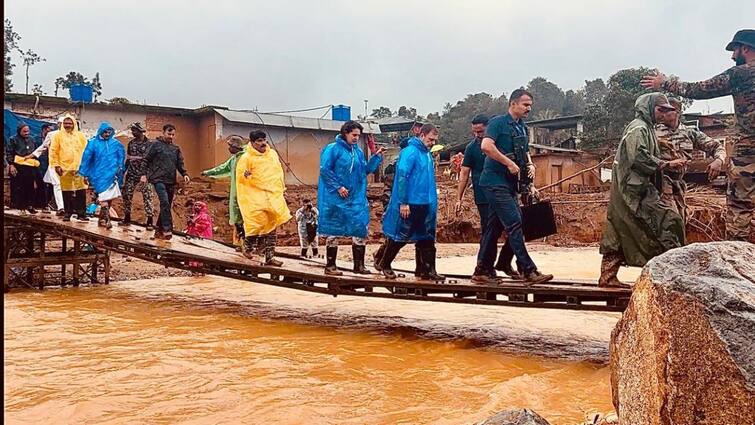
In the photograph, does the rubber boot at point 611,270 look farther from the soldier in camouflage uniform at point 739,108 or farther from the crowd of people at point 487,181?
the soldier in camouflage uniform at point 739,108

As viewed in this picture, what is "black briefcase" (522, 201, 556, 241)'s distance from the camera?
244 inches

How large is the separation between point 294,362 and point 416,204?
6.48ft

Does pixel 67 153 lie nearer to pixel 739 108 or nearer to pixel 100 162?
pixel 100 162

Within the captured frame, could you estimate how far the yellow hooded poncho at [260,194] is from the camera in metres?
8.13

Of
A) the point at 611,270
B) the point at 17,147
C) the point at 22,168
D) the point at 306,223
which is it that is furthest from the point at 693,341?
the point at 22,168

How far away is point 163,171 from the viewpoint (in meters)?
9.36

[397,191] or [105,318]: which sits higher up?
[397,191]

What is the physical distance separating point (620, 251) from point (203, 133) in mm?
18348

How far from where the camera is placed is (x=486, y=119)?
6820 millimetres

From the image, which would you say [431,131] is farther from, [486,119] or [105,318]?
[105,318]

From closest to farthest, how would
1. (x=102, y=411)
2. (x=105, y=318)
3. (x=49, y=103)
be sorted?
(x=102, y=411), (x=105, y=318), (x=49, y=103)

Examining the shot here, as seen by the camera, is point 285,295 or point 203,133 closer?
point 285,295

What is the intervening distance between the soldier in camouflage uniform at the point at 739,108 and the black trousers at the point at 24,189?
9.61 m

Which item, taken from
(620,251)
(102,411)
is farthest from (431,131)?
(102,411)
